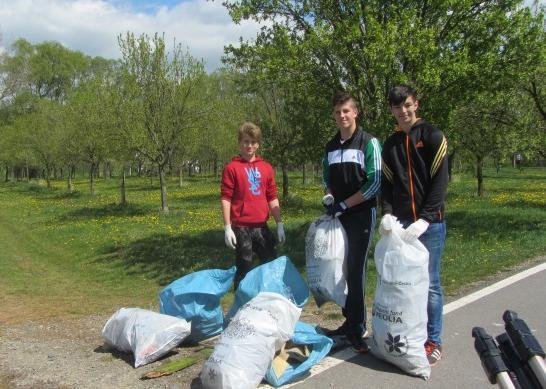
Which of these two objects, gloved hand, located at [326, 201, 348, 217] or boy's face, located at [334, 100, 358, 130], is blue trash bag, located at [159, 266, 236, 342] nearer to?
gloved hand, located at [326, 201, 348, 217]

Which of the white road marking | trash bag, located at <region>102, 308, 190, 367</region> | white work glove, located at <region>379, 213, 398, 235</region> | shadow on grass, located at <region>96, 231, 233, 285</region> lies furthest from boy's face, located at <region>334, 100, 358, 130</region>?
shadow on grass, located at <region>96, 231, 233, 285</region>

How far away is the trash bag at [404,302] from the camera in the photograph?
3.97 m

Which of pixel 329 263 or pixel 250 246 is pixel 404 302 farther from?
pixel 250 246

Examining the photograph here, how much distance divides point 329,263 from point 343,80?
592 cm

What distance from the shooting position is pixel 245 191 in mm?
5043

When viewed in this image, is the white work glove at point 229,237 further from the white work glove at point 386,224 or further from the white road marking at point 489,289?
the white road marking at point 489,289

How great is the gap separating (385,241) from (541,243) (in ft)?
24.6

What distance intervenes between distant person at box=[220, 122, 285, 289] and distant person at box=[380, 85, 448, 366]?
1259 millimetres

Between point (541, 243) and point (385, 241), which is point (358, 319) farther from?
point (541, 243)

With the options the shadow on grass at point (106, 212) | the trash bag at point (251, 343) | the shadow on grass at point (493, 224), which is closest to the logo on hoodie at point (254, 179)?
the trash bag at point (251, 343)

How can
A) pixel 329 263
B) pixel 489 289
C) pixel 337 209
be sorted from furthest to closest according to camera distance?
pixel 489 289 → pixel 337 209 → pixel 329 263

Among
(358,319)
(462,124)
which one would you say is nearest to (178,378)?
(358,319)

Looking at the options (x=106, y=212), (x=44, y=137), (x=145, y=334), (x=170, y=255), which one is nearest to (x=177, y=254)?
(x=170, y=255)

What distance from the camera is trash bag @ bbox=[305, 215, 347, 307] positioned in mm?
4410
